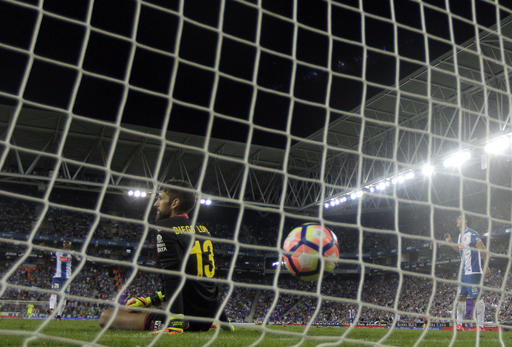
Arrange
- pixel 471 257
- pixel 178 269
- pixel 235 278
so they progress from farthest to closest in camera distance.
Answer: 1. pixel 235 278
2. pixel 471 257
3. pixel 178 269

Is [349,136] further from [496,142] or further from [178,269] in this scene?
[178,269]

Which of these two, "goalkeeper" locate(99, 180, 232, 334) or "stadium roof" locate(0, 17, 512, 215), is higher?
"stadium roof" locate(0, 17, 512, 215)

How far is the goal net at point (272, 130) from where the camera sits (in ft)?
10.4

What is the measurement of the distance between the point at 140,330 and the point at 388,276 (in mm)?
24463

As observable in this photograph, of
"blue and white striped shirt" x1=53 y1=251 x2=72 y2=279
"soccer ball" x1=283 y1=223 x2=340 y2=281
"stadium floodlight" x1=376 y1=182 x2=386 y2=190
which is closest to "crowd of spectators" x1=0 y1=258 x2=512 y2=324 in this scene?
"stadium floodlight" x1=376 y1=182 x2=386 y2=190

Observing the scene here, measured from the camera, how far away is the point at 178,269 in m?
3.86

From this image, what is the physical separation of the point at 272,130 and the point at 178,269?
1650mm

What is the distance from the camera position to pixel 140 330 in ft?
13.5

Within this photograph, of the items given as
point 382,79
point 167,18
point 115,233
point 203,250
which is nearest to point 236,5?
point 167,18

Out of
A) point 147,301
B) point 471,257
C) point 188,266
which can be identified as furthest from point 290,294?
point 188,266

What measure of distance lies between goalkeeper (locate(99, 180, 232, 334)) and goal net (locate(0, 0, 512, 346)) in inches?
15.2

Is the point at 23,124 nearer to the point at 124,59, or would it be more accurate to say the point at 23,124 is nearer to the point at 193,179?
the point at 124,59

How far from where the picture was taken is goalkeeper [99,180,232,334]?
379cm

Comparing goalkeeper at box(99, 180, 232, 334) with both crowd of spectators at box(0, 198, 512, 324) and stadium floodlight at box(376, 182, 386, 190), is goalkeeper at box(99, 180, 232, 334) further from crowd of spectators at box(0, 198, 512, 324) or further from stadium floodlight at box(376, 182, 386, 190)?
crowd of spectators at box(0, 198, 512, 324)
